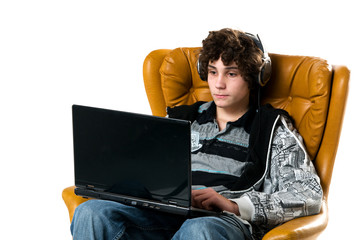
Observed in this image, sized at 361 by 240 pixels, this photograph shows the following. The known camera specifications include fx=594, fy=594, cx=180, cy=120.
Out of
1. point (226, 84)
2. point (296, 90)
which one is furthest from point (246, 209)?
point (296, 90)

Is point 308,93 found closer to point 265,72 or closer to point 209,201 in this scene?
point 265,72

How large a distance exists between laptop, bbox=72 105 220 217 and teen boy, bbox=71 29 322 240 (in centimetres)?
8

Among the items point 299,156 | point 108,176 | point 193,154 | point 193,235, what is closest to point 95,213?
point 108,176

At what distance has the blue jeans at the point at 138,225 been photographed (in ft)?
6.53

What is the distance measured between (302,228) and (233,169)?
1.39 feet

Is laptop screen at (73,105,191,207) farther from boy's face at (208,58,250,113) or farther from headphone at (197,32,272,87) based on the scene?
headphone at (197,32,272,87)

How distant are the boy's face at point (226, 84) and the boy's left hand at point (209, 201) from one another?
1.58 feet

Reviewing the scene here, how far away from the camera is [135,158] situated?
78.1 inches

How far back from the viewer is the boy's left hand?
2.12 metres

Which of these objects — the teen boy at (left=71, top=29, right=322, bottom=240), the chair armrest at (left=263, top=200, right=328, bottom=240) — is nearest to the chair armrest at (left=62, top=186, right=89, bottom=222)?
the teen boy at (left=71, top=29, right=322, bottom=240)

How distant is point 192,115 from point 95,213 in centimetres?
73

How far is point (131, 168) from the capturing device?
78.5 inches

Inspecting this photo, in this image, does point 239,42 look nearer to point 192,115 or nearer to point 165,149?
point 192,115

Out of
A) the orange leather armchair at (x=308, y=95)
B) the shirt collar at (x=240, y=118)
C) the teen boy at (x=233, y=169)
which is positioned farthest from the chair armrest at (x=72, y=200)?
the shirt collar at (x=240, y=118)
